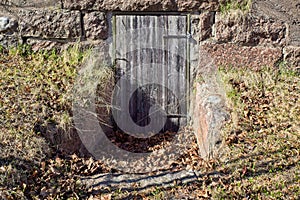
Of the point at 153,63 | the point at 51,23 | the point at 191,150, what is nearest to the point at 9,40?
the point at 51,23

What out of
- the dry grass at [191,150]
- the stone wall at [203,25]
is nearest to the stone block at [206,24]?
the stone wall at [203,25]

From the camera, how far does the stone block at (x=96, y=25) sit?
5.33 metres

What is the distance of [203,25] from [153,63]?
879 mm

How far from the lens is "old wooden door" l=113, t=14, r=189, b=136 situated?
5.28m

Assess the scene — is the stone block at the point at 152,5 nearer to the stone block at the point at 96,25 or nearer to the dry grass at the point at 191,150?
the stone block at the point at 96,25

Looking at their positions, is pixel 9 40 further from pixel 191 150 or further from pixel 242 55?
pixel 242 55

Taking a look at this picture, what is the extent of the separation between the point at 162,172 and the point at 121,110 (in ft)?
5.33

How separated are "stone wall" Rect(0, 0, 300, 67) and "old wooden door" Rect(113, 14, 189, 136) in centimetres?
Result: 18

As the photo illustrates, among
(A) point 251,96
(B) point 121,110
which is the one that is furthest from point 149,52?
(A) point 251,96

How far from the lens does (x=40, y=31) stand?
18.0 ft

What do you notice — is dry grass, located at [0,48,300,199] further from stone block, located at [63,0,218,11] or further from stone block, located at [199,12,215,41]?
stone block, located at [63,0,218,11]

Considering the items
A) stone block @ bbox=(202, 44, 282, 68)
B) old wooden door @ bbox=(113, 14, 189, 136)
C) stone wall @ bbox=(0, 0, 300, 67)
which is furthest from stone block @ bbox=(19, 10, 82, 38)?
stone block @ bbox=(202, 44, 282, 68)

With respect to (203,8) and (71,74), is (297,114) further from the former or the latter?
(71,74)

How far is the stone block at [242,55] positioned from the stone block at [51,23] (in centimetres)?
188
